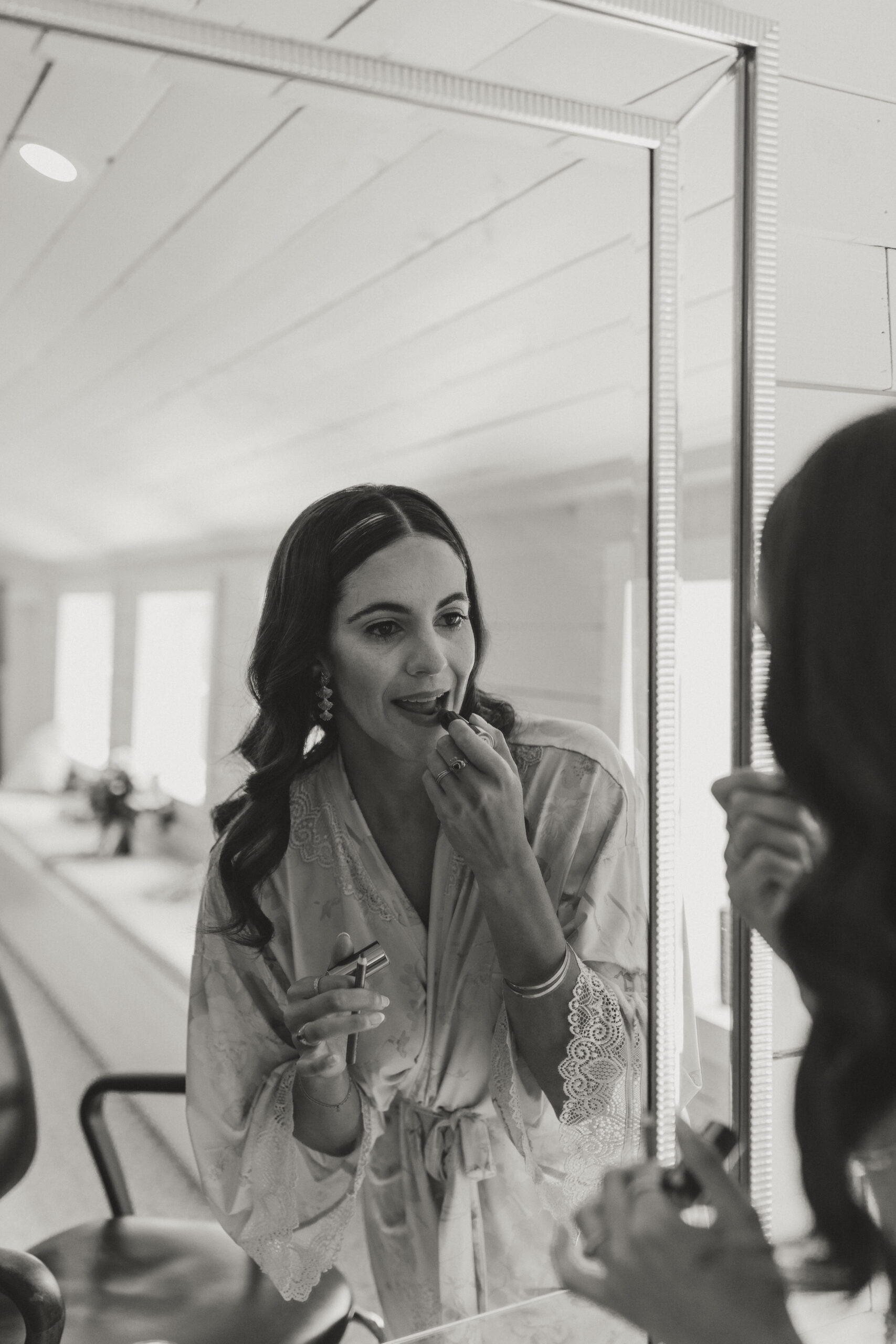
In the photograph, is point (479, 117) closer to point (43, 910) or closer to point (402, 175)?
point (402, 175)

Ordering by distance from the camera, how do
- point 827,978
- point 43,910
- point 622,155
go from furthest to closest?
point 622,155, point 43,910, point 827,978

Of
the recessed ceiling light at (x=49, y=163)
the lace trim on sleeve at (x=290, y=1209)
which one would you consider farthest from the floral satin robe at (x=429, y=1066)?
the recessed ceiling light at (x=49, y=163)

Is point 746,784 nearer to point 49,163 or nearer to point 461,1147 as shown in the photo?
point 461,1147

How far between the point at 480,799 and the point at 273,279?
0.35 metres

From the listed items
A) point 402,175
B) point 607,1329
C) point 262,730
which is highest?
point 402,175

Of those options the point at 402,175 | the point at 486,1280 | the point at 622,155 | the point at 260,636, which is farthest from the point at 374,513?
the point at 486,1280

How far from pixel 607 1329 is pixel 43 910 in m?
0.52

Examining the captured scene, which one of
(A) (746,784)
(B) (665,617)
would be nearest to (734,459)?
(B) (665,617)

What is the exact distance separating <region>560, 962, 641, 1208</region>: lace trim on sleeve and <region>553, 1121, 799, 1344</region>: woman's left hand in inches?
8.1

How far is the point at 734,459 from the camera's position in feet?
2.71

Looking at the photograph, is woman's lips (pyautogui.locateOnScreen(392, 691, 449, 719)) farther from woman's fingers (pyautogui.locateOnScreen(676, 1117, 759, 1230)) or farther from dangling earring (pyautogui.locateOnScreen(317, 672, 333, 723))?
woman's fingers (pyautogui.locateOnScreen(676, 1117, 759, 1230))

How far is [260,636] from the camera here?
2.25 ft

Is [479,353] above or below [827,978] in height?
above

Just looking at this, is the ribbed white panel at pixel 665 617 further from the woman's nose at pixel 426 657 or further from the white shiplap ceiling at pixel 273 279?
the woman's nose at pixel 426 657
